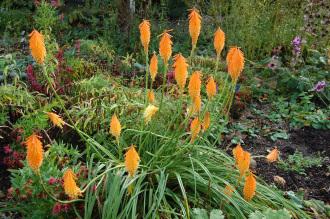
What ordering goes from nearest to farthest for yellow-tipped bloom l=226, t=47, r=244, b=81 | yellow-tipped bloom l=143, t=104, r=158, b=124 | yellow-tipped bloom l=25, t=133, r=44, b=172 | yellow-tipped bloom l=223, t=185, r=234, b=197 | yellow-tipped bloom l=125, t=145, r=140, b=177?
yellow-tipped bloom l=25, t=133, r=44, b=172 < yellow-tipped bloom l=125, t=145, r=140, b=177 < yellow-tipped bloom l=226, t=47, r=244, b=81 < yellow-tipped bloom l=223, t=185, r=234, b=197 < yellow-tipped bloom l=143, t=104, r=158, b=124

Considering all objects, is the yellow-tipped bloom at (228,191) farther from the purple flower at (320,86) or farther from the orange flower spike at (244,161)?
the purple flower at (320,86)

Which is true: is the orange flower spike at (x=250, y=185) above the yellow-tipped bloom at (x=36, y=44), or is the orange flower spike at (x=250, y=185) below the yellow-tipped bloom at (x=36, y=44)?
below

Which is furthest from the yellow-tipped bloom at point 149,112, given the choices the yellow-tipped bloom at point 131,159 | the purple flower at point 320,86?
the purple flower at point 320,86

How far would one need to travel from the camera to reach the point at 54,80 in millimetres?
4305

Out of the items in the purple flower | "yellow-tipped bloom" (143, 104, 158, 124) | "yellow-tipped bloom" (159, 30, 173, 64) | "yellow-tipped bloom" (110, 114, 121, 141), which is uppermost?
"yellow-tipped bloom" (159, 30, 173, 64)

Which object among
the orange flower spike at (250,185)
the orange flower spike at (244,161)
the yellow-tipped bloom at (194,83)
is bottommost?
the orange flower spike at (250,185)

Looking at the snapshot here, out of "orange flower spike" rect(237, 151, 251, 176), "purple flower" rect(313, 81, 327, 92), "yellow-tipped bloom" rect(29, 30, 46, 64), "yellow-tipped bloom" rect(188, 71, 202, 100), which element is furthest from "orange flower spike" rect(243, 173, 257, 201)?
"purple flower" rect(313, 81, 327, 92)

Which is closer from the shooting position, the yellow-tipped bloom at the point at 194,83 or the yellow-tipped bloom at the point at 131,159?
the yellow-tipped bloom at the point at 131,159

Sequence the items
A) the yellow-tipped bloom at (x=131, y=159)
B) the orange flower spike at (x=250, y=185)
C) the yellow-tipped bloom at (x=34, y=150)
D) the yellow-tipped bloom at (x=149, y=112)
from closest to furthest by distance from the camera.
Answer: the yellow-tipped bloom at (x=34, y=150) → the yellow-tipped bloom at (x=131, y=159) → the orange flower spike at (x=250, y=185) → the yellow-tipped bloom at (x=149, y=112)

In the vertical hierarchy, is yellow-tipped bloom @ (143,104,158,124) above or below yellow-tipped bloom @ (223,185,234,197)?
Result: above

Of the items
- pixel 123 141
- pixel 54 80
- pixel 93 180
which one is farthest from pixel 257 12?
pixel 93 180

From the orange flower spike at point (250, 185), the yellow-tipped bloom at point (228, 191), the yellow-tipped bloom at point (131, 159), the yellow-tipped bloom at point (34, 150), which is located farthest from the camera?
the yellow-tipped bloom at point (228, 191)

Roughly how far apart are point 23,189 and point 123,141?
81cm

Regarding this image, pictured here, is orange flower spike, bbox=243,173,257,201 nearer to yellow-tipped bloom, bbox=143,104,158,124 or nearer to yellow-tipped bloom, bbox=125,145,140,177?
yellow-tipped bloom, bbox=125,145,140,177
